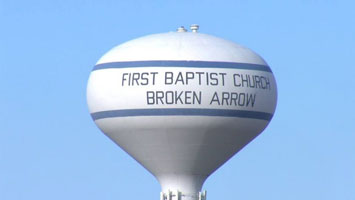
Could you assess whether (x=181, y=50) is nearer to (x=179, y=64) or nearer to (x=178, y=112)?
(x=179, y=64)

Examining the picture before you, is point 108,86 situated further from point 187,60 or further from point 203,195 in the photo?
point 203,195

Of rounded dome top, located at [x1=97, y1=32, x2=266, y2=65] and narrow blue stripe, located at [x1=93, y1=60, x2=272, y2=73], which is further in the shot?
rounded dome top, located at [x1=97, y1=32, x2=266, y2=65]

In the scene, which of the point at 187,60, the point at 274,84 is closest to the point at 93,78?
the point at 187,60

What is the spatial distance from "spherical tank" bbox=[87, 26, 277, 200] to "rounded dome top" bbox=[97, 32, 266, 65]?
0.03 metres

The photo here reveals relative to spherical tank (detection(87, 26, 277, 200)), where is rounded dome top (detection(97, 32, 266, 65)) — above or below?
above

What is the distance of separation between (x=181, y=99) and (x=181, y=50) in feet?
5.77

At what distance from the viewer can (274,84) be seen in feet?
141

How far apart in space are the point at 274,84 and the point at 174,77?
13.8ft

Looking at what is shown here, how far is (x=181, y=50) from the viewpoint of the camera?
41.4 m

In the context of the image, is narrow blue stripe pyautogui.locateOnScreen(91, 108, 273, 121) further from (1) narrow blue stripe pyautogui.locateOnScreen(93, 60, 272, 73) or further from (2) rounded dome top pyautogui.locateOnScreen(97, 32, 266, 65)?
A: (2) rounded dome top pyautogui.locateOnScreen(97, 32, 266, 65)

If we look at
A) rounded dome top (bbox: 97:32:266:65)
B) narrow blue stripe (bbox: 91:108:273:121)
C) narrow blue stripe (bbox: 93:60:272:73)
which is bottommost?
narrow blue stripe (bbox: 91:108:273:121)

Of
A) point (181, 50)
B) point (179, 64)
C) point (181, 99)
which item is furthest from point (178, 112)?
point (181, 50)

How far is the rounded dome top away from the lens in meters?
41.2

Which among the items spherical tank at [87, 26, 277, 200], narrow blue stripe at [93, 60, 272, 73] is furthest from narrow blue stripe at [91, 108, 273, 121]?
narrow blue stripe at [93, 60, 272, 73]
